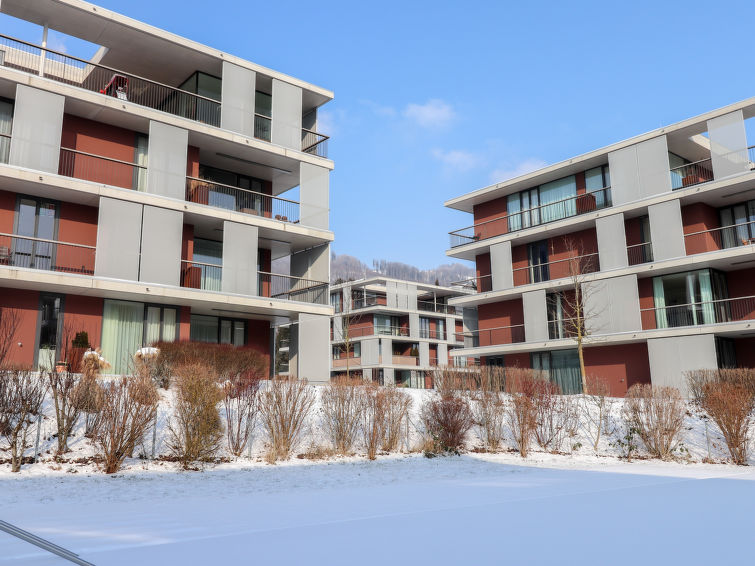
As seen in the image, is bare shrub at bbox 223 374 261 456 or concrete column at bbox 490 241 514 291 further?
concrete column at bbox 490 241 514 291

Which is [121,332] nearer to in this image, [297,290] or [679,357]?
[297,290]

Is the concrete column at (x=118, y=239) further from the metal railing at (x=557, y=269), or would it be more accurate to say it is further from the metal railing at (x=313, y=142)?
the metal railing at (x=557, y=269)

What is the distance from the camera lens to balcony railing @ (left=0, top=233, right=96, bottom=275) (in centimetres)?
1955

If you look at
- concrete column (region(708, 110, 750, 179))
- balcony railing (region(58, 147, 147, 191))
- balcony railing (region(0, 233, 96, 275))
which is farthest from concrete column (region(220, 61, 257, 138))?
concrete column (region(708, 110, 750, 179))

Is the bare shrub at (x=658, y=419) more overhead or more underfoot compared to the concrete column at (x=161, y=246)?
more underfoot

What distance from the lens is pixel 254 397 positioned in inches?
526

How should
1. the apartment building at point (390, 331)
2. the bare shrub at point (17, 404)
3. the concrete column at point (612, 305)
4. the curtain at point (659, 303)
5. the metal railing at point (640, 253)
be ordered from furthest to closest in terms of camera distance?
the apartment building at point (390, 331), the metal railing at point (640, 253), the concrete column at point (612, 305), the curtain at point (659, 303), the bare shrub at point (17, 404)

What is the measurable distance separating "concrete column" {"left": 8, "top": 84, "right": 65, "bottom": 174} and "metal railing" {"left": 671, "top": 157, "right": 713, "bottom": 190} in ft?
84.0

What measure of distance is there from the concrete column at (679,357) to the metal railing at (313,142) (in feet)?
57.0

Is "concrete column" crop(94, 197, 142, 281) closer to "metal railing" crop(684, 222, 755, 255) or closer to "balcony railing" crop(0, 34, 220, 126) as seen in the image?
"balcony railing" crop(0, 34, 220, 126)

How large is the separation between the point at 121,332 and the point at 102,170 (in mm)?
6087

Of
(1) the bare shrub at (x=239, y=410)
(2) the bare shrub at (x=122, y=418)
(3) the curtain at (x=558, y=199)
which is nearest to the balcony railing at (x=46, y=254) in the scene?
(1) the bare shrub at (x=239, y=410)

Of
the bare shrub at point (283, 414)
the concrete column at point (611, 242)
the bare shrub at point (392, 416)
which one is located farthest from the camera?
the concrete column at point (611, 242)

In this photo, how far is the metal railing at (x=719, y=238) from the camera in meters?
27.0
